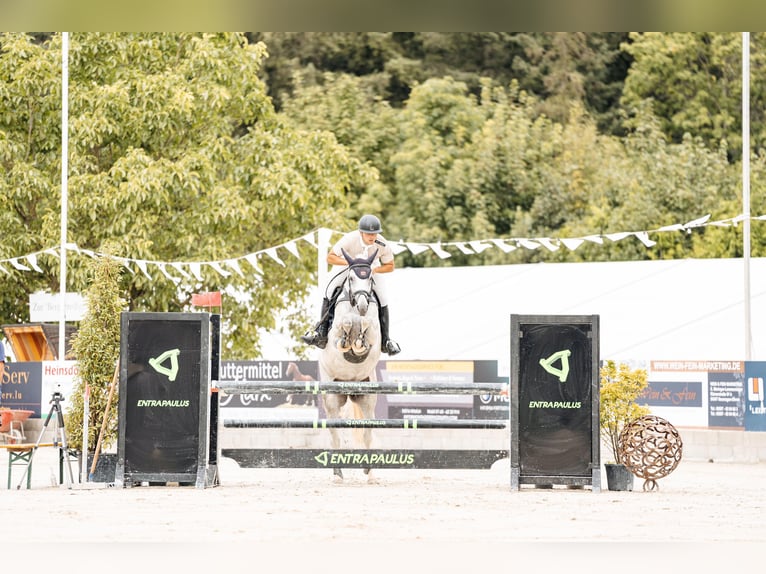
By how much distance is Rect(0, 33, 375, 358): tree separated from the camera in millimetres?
25000

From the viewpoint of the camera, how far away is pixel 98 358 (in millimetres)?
12242

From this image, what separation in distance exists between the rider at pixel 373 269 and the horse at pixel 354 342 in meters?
0.11

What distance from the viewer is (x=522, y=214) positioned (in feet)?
131

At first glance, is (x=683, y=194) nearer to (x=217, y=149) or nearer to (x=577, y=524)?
(x=217, y=149)

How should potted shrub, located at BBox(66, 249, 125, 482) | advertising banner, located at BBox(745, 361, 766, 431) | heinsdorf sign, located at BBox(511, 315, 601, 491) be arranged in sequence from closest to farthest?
heinsdorf sign, located at BBox(511, 315, 601, 491)
potted shrub, located at BBox(66, 249, 125, 482)
advertising banner, located at BBox(745, 361, 766, 431)

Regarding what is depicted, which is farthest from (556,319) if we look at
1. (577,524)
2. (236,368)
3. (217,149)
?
(217,149)

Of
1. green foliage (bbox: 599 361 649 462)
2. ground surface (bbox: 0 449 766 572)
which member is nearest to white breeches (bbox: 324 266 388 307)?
ground surface (bbox: 0 449 766 572)

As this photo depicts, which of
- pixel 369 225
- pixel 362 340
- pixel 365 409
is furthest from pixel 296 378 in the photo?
pixel 362 340

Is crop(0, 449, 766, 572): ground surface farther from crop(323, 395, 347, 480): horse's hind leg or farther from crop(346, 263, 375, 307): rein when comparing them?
crop(346, 263, 375, 307): rein

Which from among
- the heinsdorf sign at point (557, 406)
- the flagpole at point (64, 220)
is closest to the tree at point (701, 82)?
the flagpole at point (64, 220)

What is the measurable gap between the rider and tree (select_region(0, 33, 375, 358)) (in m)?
12.1

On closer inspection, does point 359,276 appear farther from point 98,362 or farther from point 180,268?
point 180,268

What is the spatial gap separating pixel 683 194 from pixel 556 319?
2592cm

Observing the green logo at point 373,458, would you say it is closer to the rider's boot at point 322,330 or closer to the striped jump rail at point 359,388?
the striped jump rail at point 359,388
